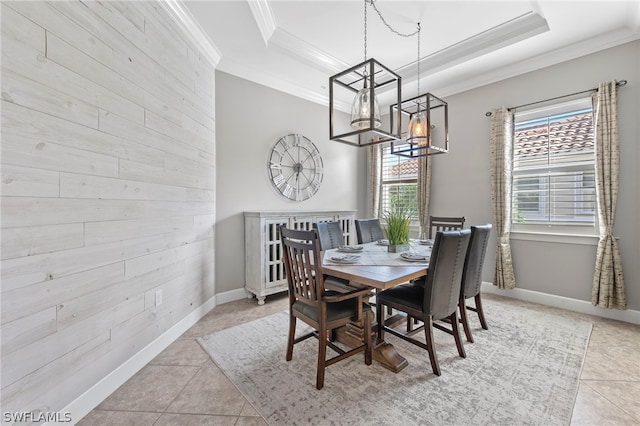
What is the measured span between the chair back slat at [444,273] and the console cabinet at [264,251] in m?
1.81

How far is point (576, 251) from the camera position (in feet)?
9.91

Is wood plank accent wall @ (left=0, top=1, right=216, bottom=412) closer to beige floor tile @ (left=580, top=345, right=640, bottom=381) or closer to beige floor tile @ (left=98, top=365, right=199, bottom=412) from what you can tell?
beige floor tile @ (left=98, top=365, right=199, bottom=412)

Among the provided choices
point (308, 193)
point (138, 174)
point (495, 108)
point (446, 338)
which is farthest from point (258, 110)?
point (446, 338)

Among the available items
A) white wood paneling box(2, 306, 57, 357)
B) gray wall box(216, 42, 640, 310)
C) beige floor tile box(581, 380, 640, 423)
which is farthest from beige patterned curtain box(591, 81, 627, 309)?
white wood paneling box(2, 306, 57, 357)

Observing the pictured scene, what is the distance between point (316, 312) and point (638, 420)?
188cm

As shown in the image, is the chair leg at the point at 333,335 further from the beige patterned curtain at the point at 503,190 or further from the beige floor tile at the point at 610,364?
the beige patterned curtain at the point at 503,190

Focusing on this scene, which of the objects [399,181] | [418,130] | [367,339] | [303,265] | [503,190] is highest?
[418,130]

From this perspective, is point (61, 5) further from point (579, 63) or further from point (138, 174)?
point (579, 63)

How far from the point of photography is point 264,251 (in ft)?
10.6

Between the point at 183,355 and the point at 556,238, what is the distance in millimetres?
4065

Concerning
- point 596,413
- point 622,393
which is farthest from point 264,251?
point 622,393

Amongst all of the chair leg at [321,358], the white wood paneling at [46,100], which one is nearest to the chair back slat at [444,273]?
the chair leg at [321,358]

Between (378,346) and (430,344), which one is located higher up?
(430,344)

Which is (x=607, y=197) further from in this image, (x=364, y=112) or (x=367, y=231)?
(x=364, y=112)
